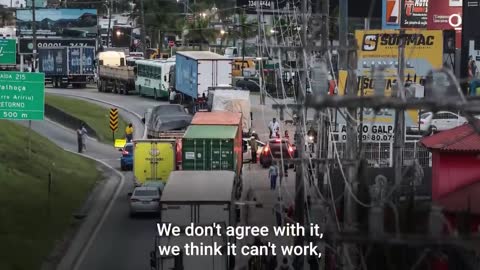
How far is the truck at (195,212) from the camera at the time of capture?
70.6 feet

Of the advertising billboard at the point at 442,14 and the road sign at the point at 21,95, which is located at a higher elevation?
the advertising billboard at the point at 442,14

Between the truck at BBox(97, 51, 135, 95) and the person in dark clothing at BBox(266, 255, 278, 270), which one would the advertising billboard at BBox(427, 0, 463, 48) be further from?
the truck at BBox(97, 51, 135, 95)

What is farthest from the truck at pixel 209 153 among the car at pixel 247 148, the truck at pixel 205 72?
the truck at pixel 205 72

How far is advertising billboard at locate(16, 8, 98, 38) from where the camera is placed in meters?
94.0

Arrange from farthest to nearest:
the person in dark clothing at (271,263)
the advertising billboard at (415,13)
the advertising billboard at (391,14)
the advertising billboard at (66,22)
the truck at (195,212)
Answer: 1. the advertising billboard at (66,22)
2. the advertising billboard at (415,13)
3. the advertising billboard at (391,14)
4. the truck at (195,212)
5. the person in dark clothing at (271,263)

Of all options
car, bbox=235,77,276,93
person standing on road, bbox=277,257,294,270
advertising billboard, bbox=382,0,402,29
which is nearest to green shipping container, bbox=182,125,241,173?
advertising billboard, bbox=382,0,402,29

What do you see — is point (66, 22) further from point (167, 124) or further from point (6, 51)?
point (6, 51)

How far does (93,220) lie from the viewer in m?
32.8

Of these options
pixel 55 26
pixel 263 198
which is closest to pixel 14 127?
pixel 263 198

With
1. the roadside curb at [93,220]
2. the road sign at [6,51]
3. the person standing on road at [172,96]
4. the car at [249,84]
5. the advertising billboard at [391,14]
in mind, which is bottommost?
the roadside curb at [93,220]

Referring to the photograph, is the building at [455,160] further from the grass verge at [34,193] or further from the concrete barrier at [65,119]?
the concrete barrier at [65,119]

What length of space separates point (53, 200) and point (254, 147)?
11.1 m

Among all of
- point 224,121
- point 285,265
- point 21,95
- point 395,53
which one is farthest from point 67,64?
point 285,265

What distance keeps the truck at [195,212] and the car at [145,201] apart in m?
6.32
